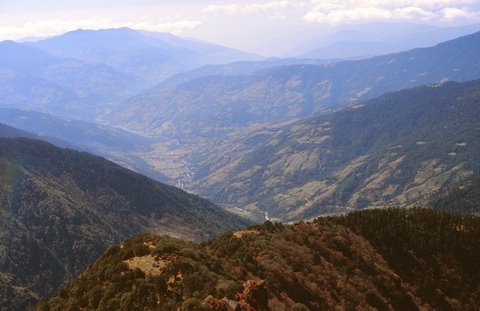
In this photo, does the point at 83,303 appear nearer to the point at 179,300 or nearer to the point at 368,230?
the point at 179,300

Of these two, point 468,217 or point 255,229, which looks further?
point 468,217

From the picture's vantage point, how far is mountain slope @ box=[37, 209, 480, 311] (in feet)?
215

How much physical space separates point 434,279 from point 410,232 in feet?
55.6

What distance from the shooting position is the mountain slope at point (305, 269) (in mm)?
65625

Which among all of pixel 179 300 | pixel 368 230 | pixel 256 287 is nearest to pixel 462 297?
pixel 368 230

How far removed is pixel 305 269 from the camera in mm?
92562

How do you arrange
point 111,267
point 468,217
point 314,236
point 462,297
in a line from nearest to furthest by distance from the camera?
1. point 111,267
2. point 462,297
3. point 314,236
4. point 468,217

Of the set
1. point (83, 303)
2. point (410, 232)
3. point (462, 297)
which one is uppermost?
point (83, 303)

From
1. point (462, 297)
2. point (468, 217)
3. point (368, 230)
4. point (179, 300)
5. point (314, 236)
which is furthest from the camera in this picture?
point (468, 217)

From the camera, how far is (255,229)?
11556 centimetres

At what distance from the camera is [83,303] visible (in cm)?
6888

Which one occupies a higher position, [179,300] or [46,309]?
[179,300]

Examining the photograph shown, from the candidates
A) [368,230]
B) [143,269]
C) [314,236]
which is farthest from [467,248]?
[143,269]

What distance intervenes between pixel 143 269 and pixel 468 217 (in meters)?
108
